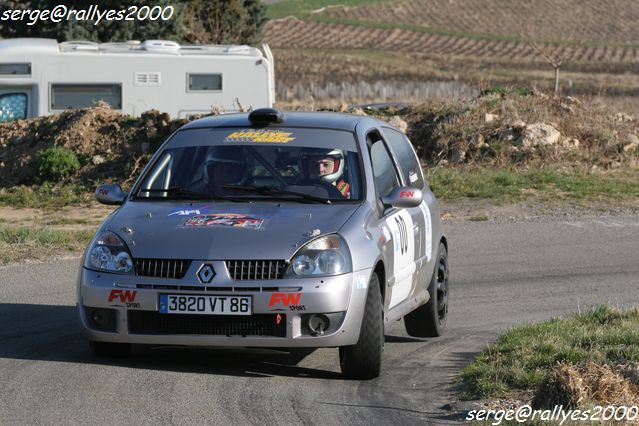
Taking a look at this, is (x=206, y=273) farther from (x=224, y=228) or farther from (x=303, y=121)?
(x=303, y=121)

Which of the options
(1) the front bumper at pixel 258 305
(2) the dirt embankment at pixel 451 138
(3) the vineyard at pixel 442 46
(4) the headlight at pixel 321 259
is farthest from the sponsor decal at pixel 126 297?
(3) the vineyard at pixel 442 46

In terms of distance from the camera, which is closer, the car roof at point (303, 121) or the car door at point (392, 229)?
the car door at point (392, 229)

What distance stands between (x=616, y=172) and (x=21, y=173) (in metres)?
10.1

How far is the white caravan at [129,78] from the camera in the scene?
24.0 metres

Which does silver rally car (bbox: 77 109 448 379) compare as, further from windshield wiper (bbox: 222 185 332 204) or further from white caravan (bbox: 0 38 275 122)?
white caravan (bbox: 0 38 275 122)

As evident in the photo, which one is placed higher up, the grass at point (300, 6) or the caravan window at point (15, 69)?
the caravan window at point (15, 69)

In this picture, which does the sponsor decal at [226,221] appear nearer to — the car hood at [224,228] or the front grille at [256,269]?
the car hood at [224,228]

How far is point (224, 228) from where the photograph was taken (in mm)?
7363

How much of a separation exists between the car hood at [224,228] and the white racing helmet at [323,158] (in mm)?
318

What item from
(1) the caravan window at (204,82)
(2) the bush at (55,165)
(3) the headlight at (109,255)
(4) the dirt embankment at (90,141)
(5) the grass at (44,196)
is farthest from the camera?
(1) the caravan window at (204,82)

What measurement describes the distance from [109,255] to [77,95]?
57.1 feet

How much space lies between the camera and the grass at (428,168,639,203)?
61.8 feet

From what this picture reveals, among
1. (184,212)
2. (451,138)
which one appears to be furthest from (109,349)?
(451,138)

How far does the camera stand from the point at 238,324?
7.17m
